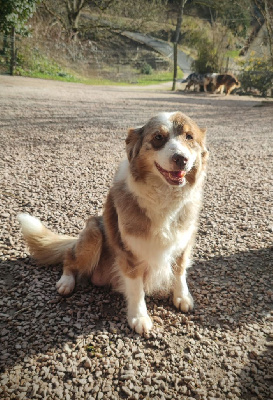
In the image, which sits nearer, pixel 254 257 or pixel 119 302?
pixel 119 302

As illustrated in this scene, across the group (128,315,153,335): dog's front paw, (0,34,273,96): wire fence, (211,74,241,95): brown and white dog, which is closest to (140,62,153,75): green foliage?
(0,34,273,96): wire fence

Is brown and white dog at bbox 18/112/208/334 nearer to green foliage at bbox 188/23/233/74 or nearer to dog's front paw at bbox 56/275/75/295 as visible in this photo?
dog's front paw at bbox 56/275/75/295

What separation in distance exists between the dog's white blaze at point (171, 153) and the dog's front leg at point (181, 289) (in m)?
0.85

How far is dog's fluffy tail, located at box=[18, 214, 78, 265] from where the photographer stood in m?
2.74

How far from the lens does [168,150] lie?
1.99 m

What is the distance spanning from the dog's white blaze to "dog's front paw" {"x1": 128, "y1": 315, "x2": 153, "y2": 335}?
1.23 metres

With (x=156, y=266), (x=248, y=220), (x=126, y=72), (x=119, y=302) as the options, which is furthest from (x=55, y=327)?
(x=126, y=72)

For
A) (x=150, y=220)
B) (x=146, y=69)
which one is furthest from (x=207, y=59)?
(x=150, y=220)

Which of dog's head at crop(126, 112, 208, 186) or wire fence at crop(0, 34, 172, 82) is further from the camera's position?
wire fence at crop(0, 34, 172, 82)

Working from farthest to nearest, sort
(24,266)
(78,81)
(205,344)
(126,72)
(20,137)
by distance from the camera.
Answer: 1. (126,72)
2. (78,81)
3. (20,137)
4. (24,266)
5. (205,344)

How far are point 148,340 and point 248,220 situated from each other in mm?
2300

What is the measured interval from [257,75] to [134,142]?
61.0 ft

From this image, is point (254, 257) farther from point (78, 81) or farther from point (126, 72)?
point (126, 72)

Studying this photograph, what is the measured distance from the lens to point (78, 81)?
17609 millimetres
